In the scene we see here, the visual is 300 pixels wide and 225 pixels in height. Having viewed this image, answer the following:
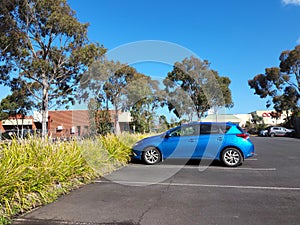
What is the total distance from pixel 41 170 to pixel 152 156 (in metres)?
4.89

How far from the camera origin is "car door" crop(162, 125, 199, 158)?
9141 millimetres

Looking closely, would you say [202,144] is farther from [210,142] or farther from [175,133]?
[175,133]

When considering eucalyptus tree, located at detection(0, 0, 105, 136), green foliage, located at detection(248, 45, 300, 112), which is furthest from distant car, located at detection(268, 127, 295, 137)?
eucalyptus tree, located at detection(0, 0, 105, 136)

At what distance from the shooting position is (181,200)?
503cm

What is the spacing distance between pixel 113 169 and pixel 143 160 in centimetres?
155

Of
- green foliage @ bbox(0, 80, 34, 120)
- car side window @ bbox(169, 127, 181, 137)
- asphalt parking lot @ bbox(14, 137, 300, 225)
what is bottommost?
asphalt parking lot @ bbox(14, 137, 300, 225)

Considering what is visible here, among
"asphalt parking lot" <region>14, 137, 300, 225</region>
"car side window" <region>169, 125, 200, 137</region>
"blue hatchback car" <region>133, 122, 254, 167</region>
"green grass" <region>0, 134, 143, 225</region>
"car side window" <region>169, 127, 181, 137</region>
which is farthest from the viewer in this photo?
"car side window" <region>169, 127, 181, 137</region>

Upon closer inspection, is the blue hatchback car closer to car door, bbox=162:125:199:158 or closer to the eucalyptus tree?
car door, bbox=162:125:199:158

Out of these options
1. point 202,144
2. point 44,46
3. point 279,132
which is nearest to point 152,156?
point 202,144

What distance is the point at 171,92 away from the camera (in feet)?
103

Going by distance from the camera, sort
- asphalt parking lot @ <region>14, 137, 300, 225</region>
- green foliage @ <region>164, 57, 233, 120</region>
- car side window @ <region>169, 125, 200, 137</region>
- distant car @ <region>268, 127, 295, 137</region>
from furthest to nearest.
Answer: distant car @ <region>268, 127, 295, 137</region> < green foliage @ <region>164, 57, 233, 120</region> < car side window @ <region>169, 125, 200, 137</region> < asphalt parking lot @ <region>14, 137, 300, 225</region>

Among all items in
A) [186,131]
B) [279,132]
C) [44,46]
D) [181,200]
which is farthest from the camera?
[279,132]

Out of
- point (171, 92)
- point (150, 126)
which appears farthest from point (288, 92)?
point (150, 126)

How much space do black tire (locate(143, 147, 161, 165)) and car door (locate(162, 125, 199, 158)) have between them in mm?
284
